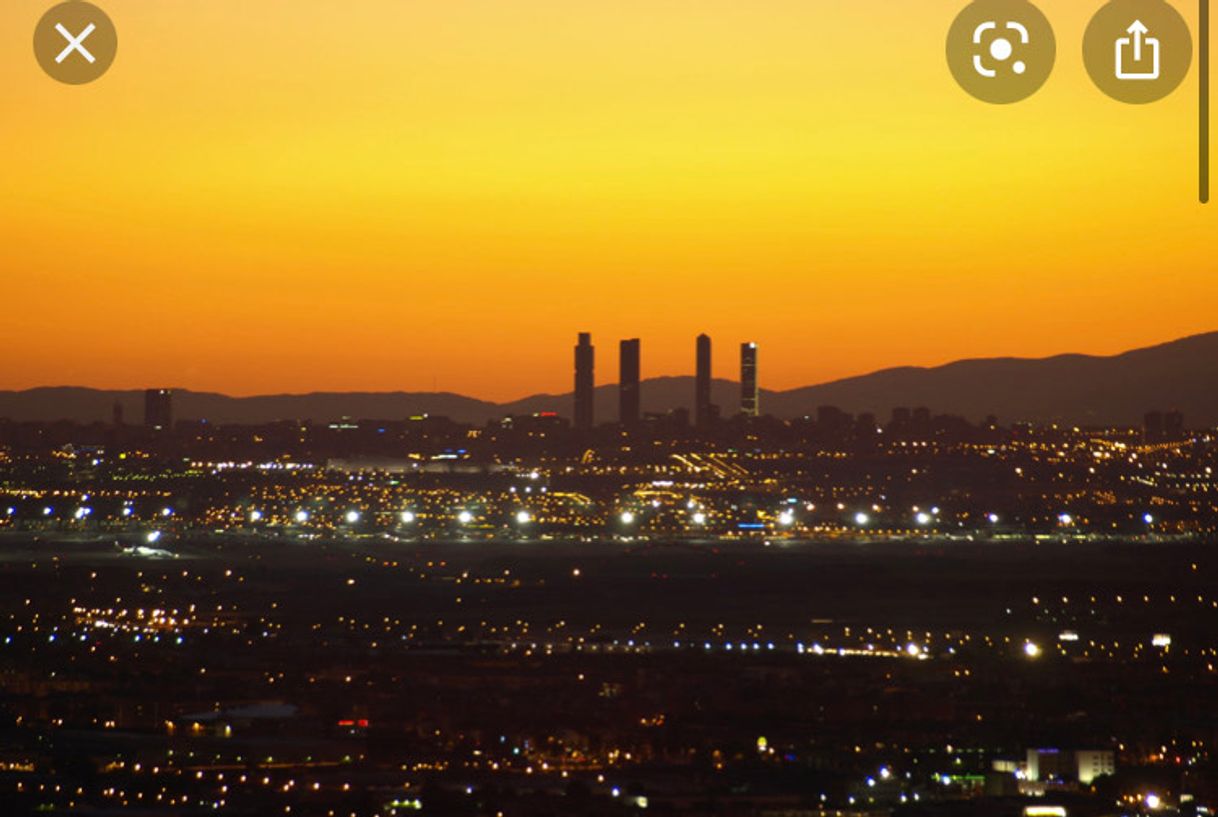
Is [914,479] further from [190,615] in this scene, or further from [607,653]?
[607,653]

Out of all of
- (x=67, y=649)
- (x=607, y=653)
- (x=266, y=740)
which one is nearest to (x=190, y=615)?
(x=67, y=649)

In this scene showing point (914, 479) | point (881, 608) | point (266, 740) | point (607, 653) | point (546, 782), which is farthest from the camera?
point (914, 479)

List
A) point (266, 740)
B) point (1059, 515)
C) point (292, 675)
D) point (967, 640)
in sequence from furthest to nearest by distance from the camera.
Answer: point (1059, 515) < point (967, 640) < point (292, 675) < point (266, 740)

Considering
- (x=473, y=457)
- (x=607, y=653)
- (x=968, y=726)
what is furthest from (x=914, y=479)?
(x=968, y=726)

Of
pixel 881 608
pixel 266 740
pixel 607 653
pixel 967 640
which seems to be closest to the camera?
pixel 266 740

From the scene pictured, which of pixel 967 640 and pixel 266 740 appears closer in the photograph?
pixel 266 740

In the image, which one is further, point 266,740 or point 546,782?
point 266,740

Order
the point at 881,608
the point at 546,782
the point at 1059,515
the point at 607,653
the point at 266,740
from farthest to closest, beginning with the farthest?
the point at 1059,515 < the point at 881,608 < the point at 607,653 < the point at 266,740 < the point at 546,782

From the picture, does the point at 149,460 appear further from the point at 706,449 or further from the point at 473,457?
the point at 706,449
